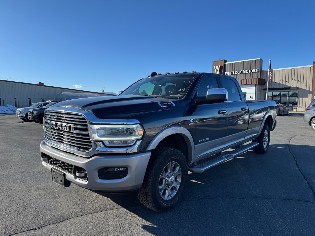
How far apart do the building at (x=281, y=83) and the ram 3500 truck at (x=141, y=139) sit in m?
31.9

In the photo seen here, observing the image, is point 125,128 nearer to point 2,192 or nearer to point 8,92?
point 2,192

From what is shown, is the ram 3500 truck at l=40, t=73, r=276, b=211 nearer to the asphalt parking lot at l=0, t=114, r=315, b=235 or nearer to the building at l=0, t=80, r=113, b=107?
the asphalt parking lot at l=0, t=114, r=315, b=235

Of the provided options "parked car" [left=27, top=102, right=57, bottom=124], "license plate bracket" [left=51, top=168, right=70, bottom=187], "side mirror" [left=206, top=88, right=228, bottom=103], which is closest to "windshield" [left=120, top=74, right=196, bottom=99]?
"side mirror" [left=206, top=88, right=228, bottom=103]

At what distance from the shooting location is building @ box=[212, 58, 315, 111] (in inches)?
1333

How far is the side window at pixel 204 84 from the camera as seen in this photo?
4.50 meters

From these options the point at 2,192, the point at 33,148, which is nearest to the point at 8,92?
the point at 33,148

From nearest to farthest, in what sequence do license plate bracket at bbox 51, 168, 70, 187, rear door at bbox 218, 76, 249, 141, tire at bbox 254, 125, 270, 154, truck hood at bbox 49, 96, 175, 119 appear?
1. truck hood at bbox 49, 96, 175, 119
2. license plate bracket at bbox 51, 168, 70, 187
3. rear door at bbox 218, 76, 249, 141
4. tire at bbox 254, 125, 270, 154

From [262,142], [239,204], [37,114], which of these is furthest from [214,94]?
[37,114]

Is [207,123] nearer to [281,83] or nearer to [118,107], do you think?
[118,107]

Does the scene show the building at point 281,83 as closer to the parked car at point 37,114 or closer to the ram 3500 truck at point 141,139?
the parked car at point 37,114

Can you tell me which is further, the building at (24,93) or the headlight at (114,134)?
the building at (24,93)

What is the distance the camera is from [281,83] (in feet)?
118

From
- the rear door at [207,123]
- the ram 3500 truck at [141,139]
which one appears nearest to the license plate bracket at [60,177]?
the ram 3500 truck at [141,139]

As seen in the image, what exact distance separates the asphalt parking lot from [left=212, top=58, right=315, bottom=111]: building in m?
31.4
